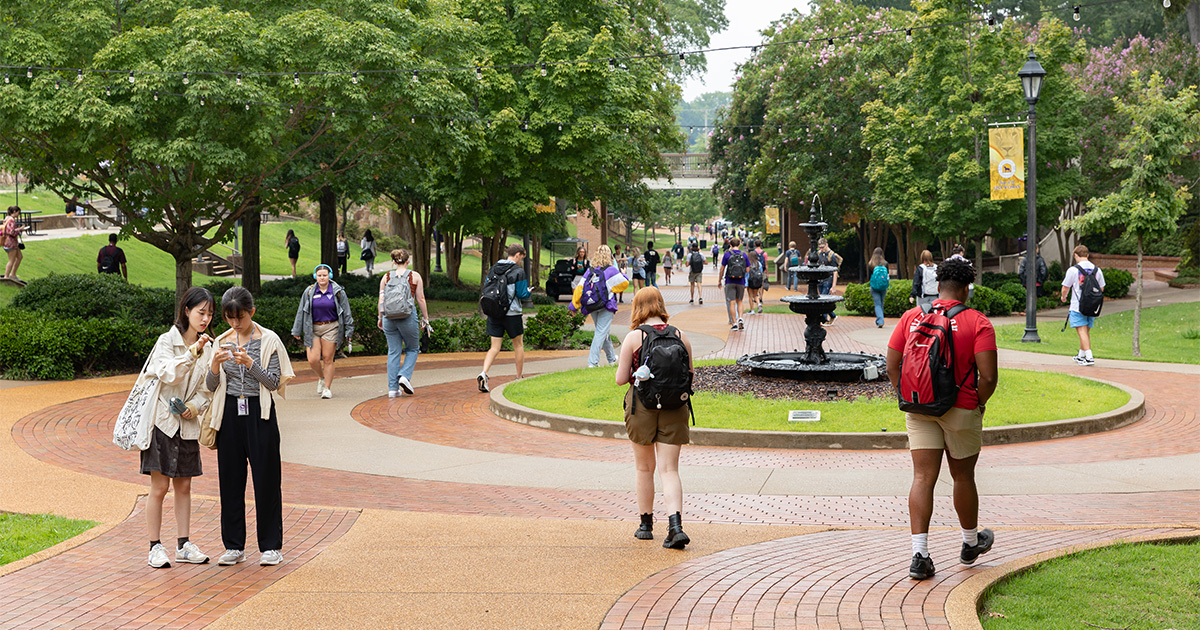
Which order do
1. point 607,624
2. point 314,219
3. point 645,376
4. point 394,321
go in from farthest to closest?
point 314,219, point 394,321, point 645,376, point 607,624

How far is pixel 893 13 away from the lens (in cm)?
3688

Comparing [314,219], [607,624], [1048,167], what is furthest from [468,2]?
[314,219]

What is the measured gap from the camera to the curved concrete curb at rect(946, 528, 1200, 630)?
4777 millimetres

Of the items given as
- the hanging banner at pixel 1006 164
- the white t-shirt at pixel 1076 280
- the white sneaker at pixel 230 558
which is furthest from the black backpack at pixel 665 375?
the hanging banner at pixel 1006 164

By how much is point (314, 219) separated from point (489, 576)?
57845 millimetres

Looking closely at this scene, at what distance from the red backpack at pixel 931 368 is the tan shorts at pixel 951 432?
80 millimetres

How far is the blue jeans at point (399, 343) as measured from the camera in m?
13.3

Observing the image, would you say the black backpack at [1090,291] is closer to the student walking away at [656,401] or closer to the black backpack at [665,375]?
the student walking away at [656,401]

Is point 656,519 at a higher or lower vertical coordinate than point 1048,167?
lower

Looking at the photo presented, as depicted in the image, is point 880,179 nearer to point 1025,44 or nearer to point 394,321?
point 1025,44

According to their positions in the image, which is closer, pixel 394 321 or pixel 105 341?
pixel 394 321

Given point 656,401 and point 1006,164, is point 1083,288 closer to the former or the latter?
point 1006,164

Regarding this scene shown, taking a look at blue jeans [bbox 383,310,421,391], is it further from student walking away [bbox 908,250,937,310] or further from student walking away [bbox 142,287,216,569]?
student walking away [bbox 908,250,937,310]

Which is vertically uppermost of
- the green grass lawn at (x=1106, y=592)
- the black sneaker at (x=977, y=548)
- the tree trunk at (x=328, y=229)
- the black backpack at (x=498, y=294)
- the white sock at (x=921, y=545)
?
the tree trunk at (x=328, y=229)
